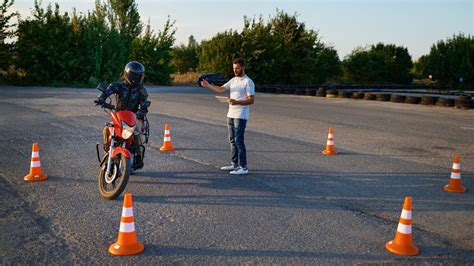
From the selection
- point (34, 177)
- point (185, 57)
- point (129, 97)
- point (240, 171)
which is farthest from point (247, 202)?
point (185, 57)

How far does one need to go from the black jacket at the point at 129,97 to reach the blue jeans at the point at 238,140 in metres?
1.63

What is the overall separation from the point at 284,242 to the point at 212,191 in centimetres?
201

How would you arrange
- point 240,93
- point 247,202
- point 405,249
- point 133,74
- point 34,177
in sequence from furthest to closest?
1. point 240,93
2. point 34,177
3. point 133,74
4. point 247,202
5. point 405,249

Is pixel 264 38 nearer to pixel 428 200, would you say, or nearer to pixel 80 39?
pixel 80 39

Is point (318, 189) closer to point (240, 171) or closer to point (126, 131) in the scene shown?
point (240, 171)

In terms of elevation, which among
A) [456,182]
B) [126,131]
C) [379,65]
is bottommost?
[456,182]

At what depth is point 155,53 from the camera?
42062mm

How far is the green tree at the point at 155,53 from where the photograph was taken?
137 ft

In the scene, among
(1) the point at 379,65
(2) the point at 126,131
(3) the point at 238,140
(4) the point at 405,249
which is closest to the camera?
(4) the point at 405,249

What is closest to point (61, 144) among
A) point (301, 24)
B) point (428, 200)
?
point (428, 200)

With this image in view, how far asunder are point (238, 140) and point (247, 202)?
174cm

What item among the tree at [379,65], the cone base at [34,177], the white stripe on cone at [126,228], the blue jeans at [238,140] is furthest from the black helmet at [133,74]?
the tree at [379,65]

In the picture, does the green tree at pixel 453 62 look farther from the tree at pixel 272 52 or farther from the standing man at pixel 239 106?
the standing man at pixel 239 106

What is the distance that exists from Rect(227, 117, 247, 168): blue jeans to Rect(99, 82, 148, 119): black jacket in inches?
64.1
